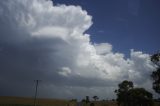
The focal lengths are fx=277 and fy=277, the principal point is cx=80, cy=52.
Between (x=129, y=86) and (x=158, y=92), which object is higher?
(x=129, y=86)

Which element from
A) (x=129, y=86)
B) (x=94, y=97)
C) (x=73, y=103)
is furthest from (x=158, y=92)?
(x=94, y=97)

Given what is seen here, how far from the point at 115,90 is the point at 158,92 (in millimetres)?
41627

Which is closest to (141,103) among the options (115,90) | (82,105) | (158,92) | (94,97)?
(158,92)

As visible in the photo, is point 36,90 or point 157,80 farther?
point 36,90

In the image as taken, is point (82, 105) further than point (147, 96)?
Yes

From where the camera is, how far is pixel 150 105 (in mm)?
76188

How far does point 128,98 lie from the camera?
81.2 m

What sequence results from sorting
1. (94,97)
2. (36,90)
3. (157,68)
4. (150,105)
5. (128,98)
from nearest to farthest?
(157,68) < (150,105) < (128,98) < (36,90) < (94,97)

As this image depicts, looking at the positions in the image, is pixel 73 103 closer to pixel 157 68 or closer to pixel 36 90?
pixel 36 90

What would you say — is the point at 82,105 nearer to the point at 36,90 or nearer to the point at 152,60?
the point at 36,90

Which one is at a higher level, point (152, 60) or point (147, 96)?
point (152, 60)

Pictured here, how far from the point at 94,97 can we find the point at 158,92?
106971mm

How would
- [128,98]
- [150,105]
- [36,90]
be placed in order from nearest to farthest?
1. [150,105]
2. [128,98]
3. [36,90]

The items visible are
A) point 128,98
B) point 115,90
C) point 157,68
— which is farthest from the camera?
point 115,90
